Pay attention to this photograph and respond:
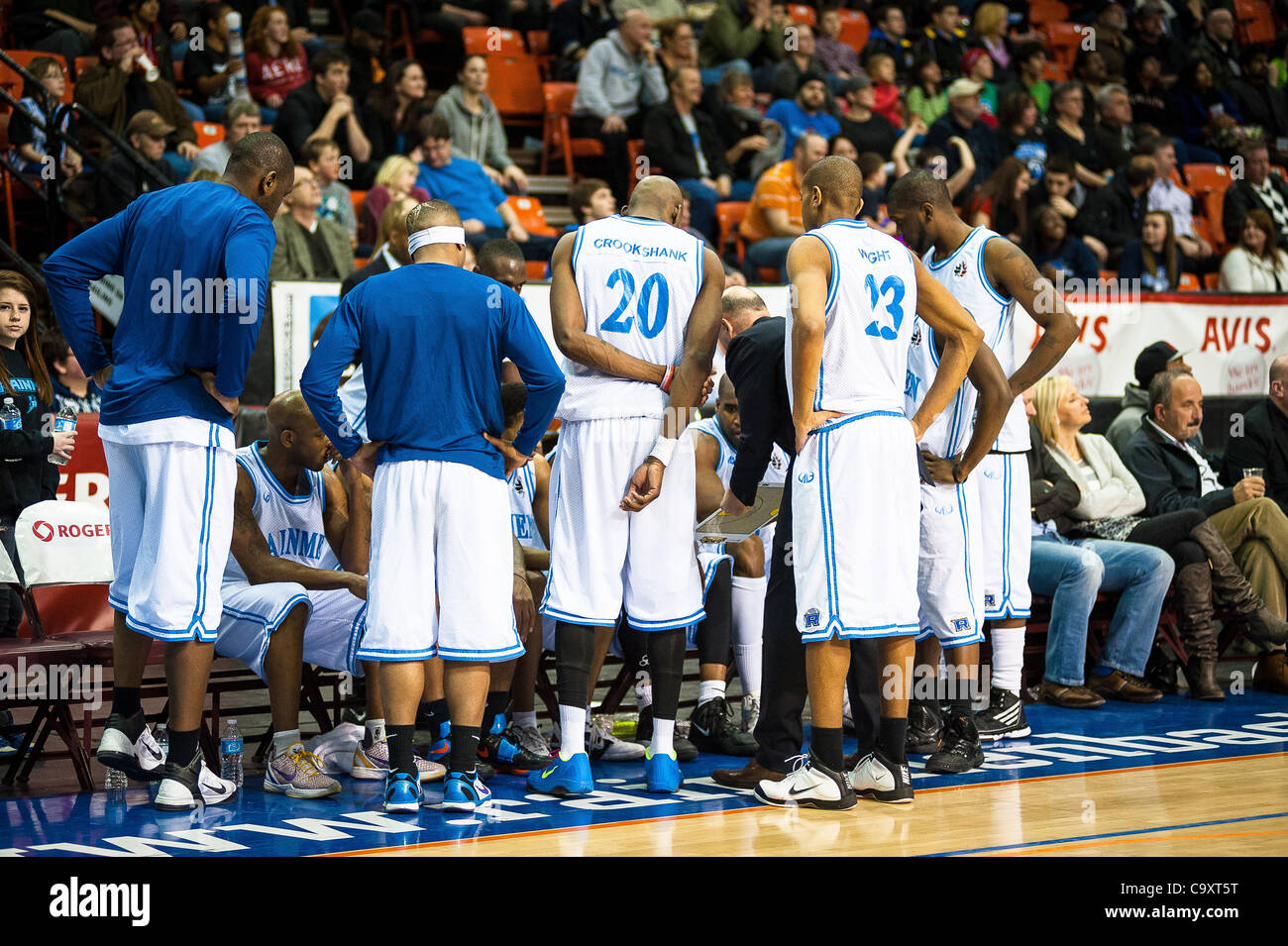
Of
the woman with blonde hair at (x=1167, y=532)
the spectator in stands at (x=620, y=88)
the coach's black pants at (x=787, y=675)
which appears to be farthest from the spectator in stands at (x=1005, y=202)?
the coach's black pants at (x=787, y=675)

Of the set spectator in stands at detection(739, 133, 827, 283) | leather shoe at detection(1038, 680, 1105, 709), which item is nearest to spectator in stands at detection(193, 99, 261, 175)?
spectator in stands at detection(739, 133, 827, 283)

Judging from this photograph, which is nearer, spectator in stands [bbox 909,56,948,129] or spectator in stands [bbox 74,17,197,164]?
spectator in stands [bbox 74,17,197,164]

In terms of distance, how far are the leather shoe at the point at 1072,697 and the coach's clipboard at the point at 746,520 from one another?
83.2 inches

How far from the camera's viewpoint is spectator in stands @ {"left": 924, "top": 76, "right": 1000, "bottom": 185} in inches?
543

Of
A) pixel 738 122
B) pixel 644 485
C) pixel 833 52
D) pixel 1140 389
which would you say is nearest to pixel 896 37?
pixel 833 52

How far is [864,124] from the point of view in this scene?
1343 cm

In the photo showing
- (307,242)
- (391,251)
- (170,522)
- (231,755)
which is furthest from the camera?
(307,242)

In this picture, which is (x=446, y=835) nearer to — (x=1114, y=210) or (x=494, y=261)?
(x=494, y=261)

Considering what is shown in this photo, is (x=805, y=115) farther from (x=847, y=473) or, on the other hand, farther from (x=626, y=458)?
(x=847, y=473)

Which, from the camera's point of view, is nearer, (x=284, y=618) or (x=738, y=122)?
(x=284, y=618)

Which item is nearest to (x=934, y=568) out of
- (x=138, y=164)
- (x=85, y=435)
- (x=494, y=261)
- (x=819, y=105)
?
(x=494, y=261)

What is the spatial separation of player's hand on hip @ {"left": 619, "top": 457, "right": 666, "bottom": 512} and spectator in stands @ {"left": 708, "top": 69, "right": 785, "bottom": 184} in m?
8.01

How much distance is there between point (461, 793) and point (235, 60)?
822cm

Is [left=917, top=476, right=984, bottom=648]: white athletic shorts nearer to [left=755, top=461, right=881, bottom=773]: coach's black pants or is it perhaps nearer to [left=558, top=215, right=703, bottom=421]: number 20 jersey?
[left=755, top=461, right=881, bottom=773]: coach's black pants
